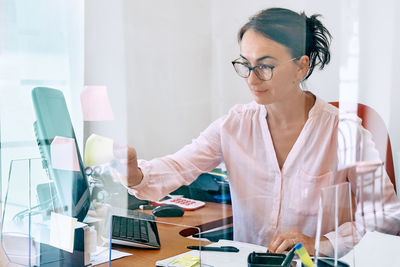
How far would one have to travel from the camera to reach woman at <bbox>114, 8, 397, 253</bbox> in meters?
0.85

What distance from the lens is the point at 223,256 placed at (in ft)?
3.29

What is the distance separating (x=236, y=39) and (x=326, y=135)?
278 mm

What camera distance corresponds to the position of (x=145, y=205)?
1161mm

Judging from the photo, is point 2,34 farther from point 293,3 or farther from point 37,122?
point 293,3

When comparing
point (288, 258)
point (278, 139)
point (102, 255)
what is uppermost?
point (278, 139)

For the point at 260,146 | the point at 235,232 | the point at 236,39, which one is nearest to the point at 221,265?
the point at 235,232

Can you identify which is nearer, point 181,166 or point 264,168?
point 264,168

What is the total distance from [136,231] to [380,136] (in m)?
0.65

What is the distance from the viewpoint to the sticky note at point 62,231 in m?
1.18

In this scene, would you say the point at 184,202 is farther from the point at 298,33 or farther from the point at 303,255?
the point at 298,33

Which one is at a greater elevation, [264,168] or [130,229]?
[264,168]

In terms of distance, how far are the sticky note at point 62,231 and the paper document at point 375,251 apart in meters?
0.71

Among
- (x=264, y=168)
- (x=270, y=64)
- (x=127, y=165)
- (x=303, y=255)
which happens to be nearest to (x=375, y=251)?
(x=303, y=255)

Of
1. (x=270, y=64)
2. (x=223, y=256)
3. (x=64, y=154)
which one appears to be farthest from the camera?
(x=64, y=154)
